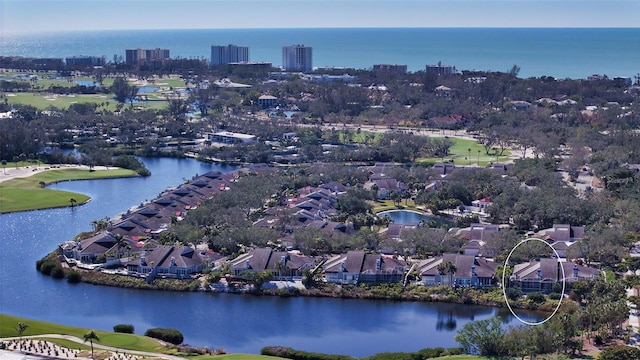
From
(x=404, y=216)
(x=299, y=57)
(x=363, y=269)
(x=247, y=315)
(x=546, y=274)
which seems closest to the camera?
(x=247, y=315)

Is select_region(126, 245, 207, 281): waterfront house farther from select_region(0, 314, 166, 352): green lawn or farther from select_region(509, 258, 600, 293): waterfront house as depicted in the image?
select_region(509, 258, 600, 293): waterfront house

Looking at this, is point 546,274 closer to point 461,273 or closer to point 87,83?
point 461,273

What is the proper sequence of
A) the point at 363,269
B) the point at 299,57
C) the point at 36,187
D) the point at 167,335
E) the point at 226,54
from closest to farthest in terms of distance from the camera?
the point at 167,335, the point at 363,269, the point at 36,187, the point at 299,57, the point at 226,54

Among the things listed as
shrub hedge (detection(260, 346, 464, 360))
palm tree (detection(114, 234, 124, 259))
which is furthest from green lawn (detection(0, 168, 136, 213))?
shrub hedge (detection(260, 346, 464, 360))

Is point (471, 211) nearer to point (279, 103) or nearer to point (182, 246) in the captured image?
point (182, 246)

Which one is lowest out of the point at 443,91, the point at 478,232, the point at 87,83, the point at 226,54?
the point at 478,232

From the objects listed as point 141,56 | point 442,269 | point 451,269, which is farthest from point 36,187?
point 141,56
